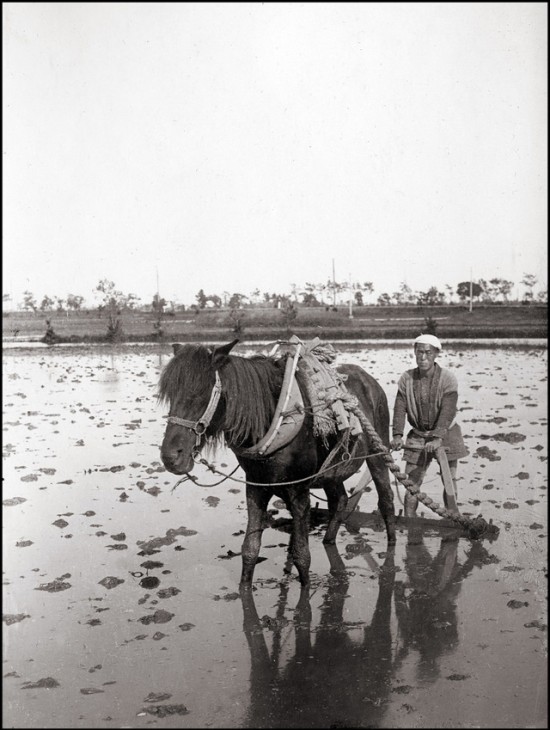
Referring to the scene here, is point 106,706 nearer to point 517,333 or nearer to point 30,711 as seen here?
point 30,711

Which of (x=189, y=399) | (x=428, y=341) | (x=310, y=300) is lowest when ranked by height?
(x=189, y=399)

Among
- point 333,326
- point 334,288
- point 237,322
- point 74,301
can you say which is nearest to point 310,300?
point 334,288

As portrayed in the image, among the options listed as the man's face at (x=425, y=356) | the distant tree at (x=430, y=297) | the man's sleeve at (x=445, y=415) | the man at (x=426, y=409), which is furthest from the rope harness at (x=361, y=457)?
the distant tree at (x=430, y=297)

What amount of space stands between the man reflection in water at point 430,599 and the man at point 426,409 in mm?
617

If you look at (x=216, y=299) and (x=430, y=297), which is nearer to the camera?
(x=430, y=297)

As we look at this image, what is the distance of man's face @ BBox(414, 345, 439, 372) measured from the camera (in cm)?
637

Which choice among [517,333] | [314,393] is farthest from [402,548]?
[517,333]

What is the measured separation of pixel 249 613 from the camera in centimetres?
496

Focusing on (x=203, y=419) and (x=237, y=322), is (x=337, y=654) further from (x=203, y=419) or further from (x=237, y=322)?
(x=237, y=322)

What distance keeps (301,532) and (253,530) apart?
0.42 meters

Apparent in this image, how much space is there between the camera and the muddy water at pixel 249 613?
12.1 feet

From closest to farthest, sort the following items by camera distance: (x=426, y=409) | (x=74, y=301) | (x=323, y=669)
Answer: (x=323, y=669), (x=426, y=409), (x=74, y=301)

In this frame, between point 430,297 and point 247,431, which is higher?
point 430,297

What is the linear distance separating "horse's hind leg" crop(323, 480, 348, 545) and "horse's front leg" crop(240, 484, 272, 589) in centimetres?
119
